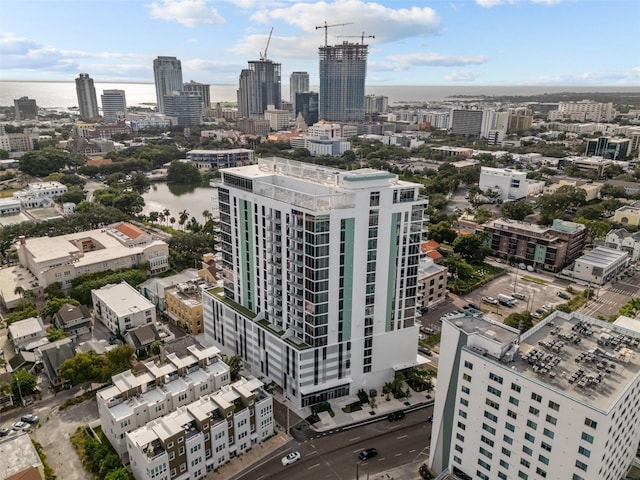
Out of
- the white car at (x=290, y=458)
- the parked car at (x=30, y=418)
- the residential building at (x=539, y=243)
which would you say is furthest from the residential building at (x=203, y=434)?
the residential building at (x=539, y=243)

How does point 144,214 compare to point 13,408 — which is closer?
point 13,408

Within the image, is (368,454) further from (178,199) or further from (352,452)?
(178,199)

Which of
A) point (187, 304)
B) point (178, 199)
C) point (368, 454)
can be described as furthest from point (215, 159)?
point (368, 454)

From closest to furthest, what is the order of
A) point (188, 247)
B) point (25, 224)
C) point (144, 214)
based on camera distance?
1. point (188, 247)
2. point (25, 224)
3. point (144, 214)

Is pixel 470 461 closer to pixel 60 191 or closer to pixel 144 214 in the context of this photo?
pixel 144 214

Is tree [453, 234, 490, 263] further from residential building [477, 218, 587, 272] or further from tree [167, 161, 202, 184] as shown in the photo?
tree [167, 161, 202, 184]

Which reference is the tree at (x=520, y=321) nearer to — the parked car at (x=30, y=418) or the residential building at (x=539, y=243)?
the residential building at (x=539, y=243)

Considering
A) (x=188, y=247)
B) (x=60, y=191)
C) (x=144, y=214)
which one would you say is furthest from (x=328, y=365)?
(x=60, y=191)

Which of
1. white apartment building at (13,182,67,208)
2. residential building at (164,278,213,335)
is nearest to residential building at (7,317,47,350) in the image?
residential building at (164,278,213,335)
